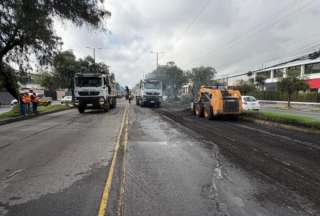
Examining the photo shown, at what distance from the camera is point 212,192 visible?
426 centimetres

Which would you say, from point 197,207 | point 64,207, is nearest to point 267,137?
point 197,207

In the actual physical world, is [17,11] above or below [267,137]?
above

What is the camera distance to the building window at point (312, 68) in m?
58.5

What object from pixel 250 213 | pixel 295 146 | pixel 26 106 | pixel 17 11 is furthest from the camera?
pixel 26 106

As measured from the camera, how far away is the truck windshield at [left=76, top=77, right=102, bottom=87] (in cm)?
2039

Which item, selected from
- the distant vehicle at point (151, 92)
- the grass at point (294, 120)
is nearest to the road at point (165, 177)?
the grass at point (294, 120)

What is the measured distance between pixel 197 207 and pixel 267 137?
689cm

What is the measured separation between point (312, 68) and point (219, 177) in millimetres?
66544

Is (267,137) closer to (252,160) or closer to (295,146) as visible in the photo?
(295,146)

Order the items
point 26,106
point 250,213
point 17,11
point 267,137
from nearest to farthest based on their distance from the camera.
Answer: point 250,213 < point 267,137 < point 17,11 < point 26,106

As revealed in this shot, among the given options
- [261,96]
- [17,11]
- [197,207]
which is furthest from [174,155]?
[261,96]

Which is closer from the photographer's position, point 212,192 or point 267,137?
point 212,192

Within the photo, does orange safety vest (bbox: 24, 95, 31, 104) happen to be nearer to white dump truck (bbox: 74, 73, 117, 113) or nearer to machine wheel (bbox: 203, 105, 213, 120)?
white dump truck (bbox: 74, 73, 117, 113)

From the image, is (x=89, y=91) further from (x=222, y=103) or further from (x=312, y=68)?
(x=312, y=68)
